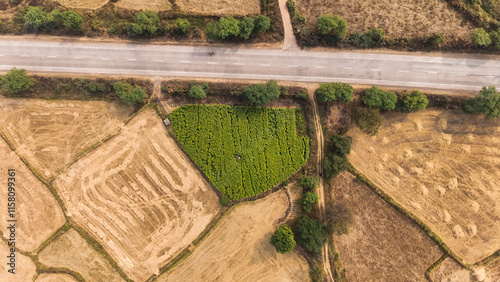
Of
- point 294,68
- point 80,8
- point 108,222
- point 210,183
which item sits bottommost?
point 108,222

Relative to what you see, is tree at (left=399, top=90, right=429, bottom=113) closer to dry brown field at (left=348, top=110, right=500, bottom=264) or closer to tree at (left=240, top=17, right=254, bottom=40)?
dry brown field at (left=348, top=110, right=500, bottom=264)

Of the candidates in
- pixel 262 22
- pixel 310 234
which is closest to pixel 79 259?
pixel 310 234

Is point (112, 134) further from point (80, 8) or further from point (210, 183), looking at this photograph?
point (80, 8)

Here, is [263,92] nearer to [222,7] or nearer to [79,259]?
[222,7]

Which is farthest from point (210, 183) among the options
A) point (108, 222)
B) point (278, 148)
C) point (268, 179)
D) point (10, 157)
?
point (10, 157)

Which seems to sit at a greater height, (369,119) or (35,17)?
(35,17)

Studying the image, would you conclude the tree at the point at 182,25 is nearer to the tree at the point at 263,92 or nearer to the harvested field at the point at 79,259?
Result: the tree at the point at 263,92
